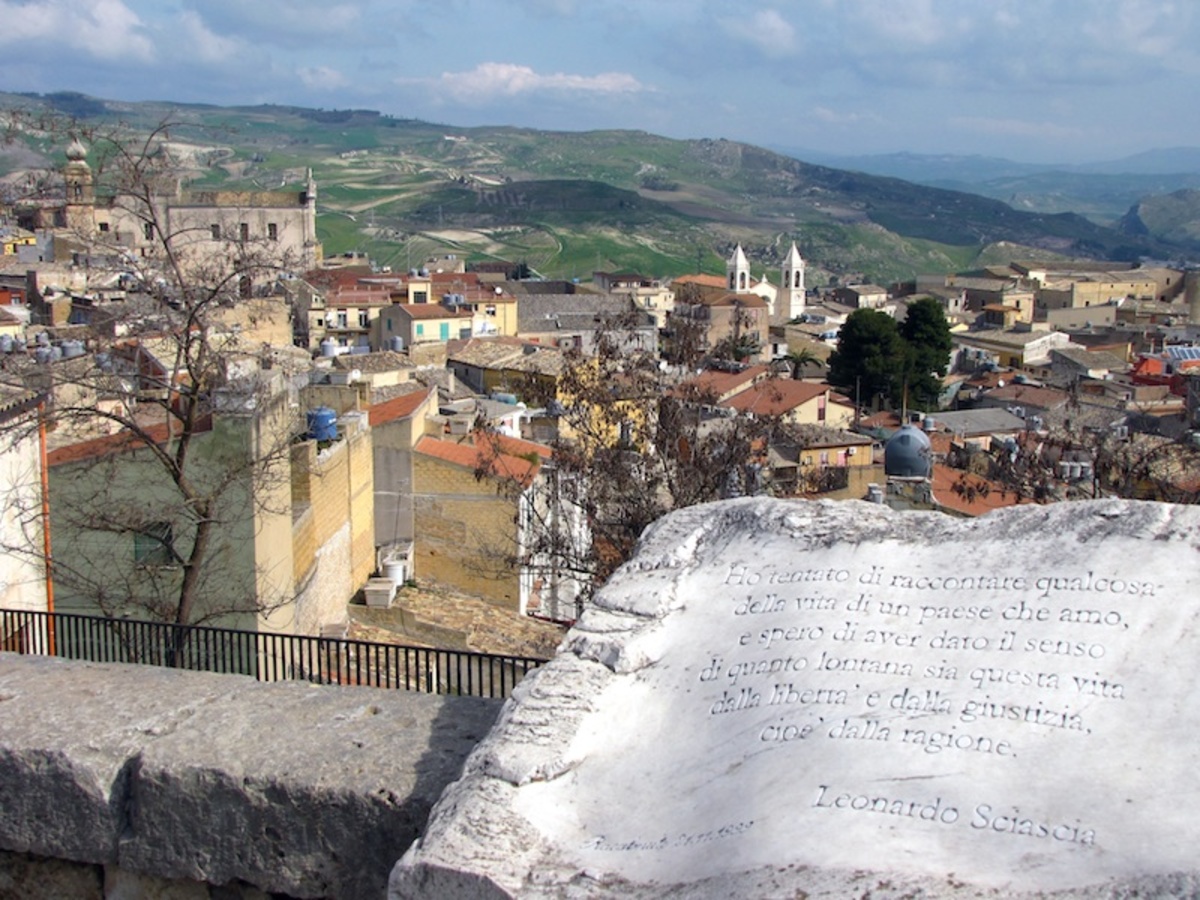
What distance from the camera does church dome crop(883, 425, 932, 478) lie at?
17016mm

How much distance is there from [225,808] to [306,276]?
53.4 metres

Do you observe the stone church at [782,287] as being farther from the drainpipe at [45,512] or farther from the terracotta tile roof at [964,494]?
the drainpipe at [45,512]

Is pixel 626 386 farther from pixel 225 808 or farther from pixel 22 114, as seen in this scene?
pixel 225 808

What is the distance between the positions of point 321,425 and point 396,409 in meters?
5.42

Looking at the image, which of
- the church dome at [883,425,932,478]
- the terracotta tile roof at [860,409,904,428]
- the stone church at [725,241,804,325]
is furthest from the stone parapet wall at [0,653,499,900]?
the stone church at [725,241,804,325]

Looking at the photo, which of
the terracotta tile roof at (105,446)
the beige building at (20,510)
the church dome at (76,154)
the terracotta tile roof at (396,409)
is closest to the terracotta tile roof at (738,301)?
the terracotta tile roof at (396,409)

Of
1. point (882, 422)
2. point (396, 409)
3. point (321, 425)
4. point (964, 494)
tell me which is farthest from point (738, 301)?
point (964, 494)

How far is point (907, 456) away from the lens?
17375 mm

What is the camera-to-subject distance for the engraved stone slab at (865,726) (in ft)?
10.2

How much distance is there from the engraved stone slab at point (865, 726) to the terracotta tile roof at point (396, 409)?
16.1m

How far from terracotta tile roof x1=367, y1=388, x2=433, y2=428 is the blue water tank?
3379 mm

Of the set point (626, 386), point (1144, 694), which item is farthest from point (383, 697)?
point (626, 386)

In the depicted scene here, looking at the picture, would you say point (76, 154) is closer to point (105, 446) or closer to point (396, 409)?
point (396, 409)

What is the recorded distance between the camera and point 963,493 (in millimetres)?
14625
